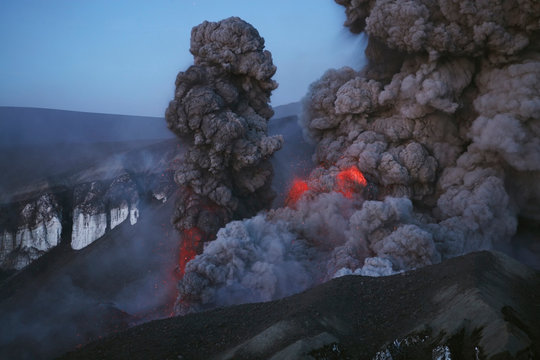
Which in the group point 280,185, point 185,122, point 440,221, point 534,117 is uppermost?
point 185,122

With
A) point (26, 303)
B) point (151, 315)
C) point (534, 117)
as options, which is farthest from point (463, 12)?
point (26, 303)

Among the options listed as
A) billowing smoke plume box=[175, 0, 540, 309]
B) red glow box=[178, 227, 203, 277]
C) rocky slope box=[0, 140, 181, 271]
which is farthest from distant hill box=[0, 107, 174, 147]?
billowing smoke plume box=[175, 0, 540, 309]

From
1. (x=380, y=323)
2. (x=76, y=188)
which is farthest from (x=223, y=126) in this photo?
(x=380, y=323)

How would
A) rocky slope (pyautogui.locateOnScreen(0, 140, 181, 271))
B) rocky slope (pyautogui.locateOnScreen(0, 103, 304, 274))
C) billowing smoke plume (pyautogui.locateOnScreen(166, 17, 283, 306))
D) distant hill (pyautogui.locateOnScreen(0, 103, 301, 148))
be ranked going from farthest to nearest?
distant hill (pyautogui.locateOnScreen(0, 103, 301, 148)), rocky slope (pyautogui.locateOnScreen(0, 103, 304, 274)), rocky slope (pyautogui.locateOnScreen(0, 140, 181, 271)), billowing smoke plume (pyautogui.locateOnScreen(166, 17, 283, 306))

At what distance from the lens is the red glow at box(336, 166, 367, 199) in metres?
20.9

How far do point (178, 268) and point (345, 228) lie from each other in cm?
743

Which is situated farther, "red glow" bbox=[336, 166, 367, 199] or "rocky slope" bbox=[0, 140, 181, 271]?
"red glow" bbox=[336, 166, 367, 199]

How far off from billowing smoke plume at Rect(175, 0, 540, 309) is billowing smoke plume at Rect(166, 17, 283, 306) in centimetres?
196

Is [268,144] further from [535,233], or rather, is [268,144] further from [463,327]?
[463,327]

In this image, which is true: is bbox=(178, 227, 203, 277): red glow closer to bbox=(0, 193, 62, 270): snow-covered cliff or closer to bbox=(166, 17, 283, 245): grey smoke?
bbox=(166, 17, 283, 245): grey smoke

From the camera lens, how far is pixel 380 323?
7.34 meters

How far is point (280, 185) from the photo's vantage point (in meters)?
24.7

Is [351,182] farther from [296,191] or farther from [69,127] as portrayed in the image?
[69,127]

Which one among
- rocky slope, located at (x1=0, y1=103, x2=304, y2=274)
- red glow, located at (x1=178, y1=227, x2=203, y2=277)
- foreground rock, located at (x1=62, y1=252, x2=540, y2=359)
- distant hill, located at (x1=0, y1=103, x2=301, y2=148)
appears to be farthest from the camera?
distant hill, located at (x1=0, y1=103, x2=301, y2=148)
